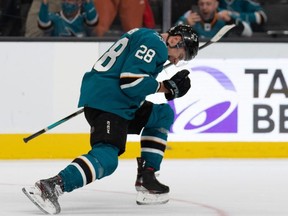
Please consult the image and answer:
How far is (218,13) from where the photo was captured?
24.2 ft

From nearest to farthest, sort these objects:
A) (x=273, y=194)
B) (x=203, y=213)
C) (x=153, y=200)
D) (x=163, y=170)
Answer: (x=203, y=213) < (x=153, y=200) < (x=273, y=194) < (x=163, y=170)

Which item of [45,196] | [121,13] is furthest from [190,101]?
[45,196]

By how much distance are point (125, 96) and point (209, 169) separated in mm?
1790

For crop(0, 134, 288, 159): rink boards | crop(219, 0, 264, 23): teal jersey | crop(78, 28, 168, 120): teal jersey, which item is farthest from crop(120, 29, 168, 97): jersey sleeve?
crop(219, 0, 264, 23): teal jersey

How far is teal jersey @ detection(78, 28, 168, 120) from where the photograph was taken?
467 centimetres

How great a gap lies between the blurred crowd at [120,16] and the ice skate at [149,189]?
235 centimetres

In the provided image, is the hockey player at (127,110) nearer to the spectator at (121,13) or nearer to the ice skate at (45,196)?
the ice skate at (45,196)

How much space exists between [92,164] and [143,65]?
0.47m

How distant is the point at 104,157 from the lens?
4.64m

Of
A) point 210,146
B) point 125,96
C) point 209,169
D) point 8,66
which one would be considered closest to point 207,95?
point 210,146

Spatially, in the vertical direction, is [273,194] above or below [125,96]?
below

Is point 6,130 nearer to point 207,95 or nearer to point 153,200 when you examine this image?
point 207,95

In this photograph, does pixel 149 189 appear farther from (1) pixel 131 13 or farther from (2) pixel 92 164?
(1) pixel 131 13

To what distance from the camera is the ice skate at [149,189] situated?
16.4ft
